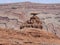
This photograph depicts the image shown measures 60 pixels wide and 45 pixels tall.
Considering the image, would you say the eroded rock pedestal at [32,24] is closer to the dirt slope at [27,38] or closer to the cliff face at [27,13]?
the dirt slope at [27,38]

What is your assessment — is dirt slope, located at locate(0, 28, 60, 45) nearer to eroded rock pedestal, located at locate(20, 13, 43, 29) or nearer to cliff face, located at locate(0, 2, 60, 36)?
eroded rock pedestal, located at locate(20, 13, 43, 29)

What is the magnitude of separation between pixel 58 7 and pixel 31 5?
4945 mm

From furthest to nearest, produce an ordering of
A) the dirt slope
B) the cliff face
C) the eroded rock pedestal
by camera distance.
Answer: the cliff face → the eroded rock pedestal → the dirt slope

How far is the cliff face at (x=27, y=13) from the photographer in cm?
3406

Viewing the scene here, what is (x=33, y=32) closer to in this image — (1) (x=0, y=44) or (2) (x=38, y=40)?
(2) (x=38, y=40)

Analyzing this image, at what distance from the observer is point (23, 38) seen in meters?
9.52

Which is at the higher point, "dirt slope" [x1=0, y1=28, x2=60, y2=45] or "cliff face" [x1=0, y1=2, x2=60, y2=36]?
"dirt slope" [x1=0, y1=28, x2=60, y2=45]

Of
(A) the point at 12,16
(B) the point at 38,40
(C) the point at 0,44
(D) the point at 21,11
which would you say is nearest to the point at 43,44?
(B) the point at 38,40

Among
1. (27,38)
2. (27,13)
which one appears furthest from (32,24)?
(27,13)

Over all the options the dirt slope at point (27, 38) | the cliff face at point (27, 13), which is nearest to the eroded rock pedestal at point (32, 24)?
the dirt slope at point (27, 38)

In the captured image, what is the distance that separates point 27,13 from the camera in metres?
39.3

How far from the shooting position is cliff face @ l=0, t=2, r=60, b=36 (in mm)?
34062

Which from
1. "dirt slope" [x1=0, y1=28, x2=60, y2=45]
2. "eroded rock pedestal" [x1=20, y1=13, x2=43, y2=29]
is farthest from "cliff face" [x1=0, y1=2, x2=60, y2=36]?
"dirt slope" [x1=0, y1=28, x2=60, y2=45]

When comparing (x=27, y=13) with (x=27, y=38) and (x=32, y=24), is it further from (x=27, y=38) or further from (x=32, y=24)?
(x=27, y=38)
